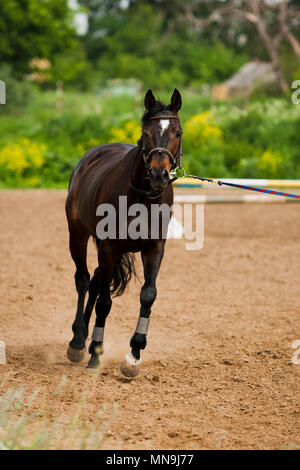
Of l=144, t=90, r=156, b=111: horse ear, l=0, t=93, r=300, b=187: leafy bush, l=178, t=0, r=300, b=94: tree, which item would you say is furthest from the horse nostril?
l=178, t=0, r=300, b=94: tree

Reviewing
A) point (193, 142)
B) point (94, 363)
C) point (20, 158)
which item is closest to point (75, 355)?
point (94, 363)

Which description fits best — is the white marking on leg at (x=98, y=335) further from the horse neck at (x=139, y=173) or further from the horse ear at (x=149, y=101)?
the horse ear at (x=149, y=101)

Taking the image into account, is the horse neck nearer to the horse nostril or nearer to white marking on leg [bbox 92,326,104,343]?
the horse nostril

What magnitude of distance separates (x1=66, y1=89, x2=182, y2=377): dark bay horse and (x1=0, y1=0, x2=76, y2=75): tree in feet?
67.9

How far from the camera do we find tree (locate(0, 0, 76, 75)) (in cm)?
2394

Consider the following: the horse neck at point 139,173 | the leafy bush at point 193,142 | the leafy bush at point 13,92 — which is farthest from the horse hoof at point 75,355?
the leafy bush at point 13,92

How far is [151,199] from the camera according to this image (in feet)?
13.4

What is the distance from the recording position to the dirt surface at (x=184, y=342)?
3477mm

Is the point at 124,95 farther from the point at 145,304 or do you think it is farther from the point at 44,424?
the point at 44,424

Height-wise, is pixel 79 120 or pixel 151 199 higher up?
pixel 79 120

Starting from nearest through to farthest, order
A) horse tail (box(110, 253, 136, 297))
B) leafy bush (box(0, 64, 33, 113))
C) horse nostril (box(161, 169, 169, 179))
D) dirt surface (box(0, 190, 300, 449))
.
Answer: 1. dirt surface (box(0, 190, 300, 449))
2. horse nostril (box(161, 169, 169, 179))
3. horse tail (box(110, 253, 136, 297))
4. leafy bush (box(0, 64, 33, 113))

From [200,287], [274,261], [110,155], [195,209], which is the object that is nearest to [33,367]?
[110,155]
